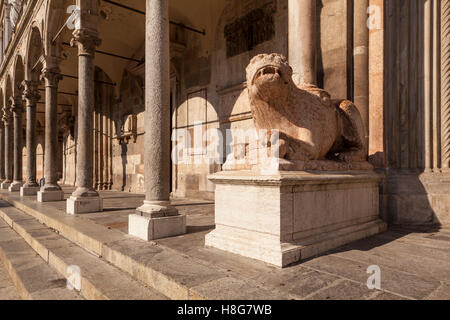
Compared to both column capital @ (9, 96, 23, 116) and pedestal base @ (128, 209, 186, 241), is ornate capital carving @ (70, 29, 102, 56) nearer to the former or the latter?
pedestal base @ (128, 209, 186, 241)

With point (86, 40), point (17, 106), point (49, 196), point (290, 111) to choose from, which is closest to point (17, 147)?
point (17, 106)

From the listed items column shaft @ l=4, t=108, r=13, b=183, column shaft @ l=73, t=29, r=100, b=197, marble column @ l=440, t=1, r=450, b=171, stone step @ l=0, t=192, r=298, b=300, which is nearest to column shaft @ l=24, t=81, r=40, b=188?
column shaft @ l=4, t=108, r=13, b=183

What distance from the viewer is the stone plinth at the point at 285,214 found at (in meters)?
2.65

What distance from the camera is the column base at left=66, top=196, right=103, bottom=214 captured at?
19.3 feet

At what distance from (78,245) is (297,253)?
2.95 metres

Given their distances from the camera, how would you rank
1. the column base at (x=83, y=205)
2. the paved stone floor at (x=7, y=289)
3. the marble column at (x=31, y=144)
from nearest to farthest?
1. the paved stone floor at (x=7, y=289)
2. the column base at (x=83, y=205)
3. the marble column at (x=31, y=144)

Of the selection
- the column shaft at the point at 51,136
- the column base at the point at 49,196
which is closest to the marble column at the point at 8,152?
the column shaft at the point at 51,136

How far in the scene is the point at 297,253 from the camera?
105 inches

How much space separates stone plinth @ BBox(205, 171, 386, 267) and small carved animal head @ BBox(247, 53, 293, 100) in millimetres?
807

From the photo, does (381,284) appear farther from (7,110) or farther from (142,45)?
(7,110)

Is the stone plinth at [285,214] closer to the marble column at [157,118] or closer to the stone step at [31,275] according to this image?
the marble column at [157,118]

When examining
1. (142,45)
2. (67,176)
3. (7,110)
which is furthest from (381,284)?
(67,176)

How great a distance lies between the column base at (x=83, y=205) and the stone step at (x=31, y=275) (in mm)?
1264

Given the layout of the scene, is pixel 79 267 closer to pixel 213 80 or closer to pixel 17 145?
pixel 213 80
